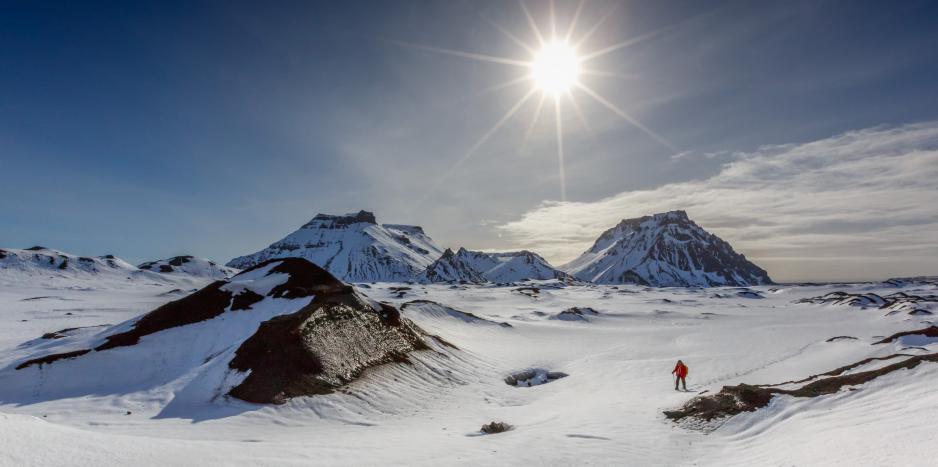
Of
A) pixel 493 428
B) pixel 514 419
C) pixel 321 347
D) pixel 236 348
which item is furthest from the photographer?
pixel 321 347

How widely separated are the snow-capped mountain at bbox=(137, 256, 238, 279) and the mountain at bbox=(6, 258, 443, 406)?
15949cm

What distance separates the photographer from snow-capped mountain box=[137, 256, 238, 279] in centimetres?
17812

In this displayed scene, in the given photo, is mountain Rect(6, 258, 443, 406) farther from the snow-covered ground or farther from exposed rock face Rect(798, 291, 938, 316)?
exposed rock face Rect(798, 291, 938, 316)

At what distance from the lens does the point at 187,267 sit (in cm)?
18588

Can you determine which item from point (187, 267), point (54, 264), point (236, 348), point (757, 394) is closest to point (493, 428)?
point (757, 394)

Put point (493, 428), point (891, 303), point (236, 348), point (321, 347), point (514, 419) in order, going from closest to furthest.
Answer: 1. point (493, 428)
2. point (514, 419)
3. point (236, 348)
4. point (321, 347)
5. point (891, 303)

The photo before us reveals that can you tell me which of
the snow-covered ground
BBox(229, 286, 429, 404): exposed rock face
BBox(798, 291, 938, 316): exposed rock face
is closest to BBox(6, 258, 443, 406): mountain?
BBox(229, 286, 429, 404): exposed rock face

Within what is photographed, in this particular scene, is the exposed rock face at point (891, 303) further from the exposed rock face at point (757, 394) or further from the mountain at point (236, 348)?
the mountain at point (236, 348)

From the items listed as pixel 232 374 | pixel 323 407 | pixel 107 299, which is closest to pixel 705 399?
pixel 323 407

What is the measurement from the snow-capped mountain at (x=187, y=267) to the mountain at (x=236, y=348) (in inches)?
6279

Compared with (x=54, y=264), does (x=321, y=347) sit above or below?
below

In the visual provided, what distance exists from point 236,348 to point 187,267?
7432 inches

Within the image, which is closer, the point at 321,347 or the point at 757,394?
the point at 757,394

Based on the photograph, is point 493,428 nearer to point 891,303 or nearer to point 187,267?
point 891,303
